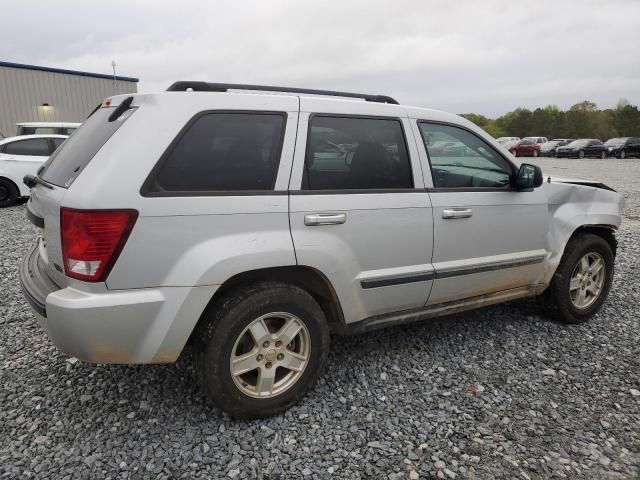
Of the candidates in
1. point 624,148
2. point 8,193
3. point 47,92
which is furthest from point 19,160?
point 624,148

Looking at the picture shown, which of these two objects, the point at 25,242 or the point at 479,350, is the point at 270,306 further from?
the point at 25,242

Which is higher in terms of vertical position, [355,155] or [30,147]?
[355,155]

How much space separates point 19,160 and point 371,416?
10086mm

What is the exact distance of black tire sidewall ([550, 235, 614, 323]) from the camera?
3.97m

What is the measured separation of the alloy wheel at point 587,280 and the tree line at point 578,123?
146ft

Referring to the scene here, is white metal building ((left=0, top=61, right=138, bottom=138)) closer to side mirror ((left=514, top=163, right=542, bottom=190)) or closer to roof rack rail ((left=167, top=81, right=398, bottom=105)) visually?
roof rack rail ((left=167, top=81, right=398, bottom=105))

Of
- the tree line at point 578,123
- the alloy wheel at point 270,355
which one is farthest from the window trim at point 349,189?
the tree line at point 578,123

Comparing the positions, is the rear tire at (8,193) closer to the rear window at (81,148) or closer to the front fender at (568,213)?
the rear window at (81,148)

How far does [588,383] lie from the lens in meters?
3.21

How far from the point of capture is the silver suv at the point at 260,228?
7.55 ft

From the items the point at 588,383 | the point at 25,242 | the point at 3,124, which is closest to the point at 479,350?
the point at 588,383

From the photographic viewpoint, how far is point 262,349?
2.69 metres

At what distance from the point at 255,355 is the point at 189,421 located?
0.54 meters

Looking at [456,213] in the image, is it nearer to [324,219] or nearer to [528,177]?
[528,177]
